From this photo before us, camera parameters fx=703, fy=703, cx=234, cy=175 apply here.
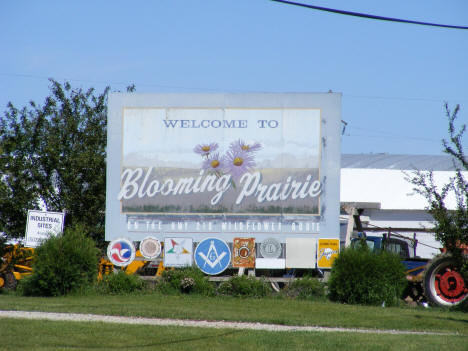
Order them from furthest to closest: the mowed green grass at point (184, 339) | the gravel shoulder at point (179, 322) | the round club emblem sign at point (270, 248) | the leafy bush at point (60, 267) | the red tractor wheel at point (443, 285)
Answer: the round club emblem sign at point (270, 248), the leafy bush at point (60, 267), the red tractor wheel at point (443, 285), the gravel shoulder at point (179, 322), the mowed green grass at point (184, 339)

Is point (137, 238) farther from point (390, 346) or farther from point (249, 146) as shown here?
point (390, 346)

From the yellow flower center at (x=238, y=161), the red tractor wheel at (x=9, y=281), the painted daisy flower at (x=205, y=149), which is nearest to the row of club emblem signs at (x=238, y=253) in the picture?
the yellow flower center at (x=238, y=161)

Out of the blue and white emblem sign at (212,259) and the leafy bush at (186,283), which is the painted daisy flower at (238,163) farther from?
the leafy bush at (186,283)

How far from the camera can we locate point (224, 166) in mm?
18938

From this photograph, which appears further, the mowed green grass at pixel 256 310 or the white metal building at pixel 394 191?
the white metal building at pixel 394 191

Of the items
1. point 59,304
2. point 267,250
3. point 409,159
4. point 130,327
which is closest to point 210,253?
point 267,250

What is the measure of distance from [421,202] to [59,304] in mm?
24193

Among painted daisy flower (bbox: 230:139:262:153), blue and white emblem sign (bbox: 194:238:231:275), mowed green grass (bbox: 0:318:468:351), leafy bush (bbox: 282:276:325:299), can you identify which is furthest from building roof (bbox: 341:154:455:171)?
mowed green grass (bbox: 0:318:468:351)

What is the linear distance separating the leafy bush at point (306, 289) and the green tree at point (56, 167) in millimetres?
6701

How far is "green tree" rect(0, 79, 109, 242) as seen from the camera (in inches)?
817

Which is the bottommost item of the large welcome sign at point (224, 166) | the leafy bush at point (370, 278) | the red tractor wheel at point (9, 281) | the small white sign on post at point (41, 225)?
the red tractor wheel at point (9, 281)

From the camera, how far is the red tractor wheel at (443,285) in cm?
1652

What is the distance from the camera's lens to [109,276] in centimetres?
1827

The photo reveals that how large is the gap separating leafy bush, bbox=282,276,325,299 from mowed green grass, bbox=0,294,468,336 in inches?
20.9
